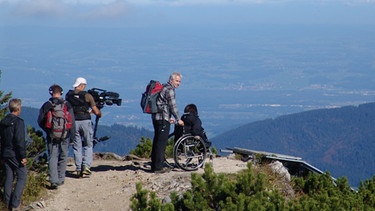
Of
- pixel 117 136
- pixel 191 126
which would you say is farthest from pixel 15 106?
pixel 117 136

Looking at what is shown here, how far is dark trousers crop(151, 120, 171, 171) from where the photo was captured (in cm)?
1488

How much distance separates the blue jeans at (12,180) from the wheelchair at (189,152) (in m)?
3.35

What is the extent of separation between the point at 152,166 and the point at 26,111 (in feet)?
354

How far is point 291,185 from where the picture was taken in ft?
49.0

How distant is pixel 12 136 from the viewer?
496 inches

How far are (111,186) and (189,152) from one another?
5.59 feet

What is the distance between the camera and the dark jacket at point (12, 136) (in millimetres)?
12522

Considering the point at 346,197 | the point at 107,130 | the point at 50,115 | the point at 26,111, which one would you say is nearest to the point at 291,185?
the point at 346,197

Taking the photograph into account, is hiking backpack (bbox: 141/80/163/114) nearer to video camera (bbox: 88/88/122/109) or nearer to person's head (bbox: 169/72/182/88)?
person's head (bbox: 169/72/182/88)

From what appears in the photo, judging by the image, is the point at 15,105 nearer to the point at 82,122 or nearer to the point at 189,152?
the point at 82,122

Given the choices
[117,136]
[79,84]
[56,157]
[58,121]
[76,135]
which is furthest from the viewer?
[117,136]

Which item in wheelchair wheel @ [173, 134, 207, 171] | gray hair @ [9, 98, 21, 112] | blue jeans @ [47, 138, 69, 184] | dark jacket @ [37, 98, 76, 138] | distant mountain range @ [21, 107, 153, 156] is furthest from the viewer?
distant mountain range @ [21, 107, 153, 156]


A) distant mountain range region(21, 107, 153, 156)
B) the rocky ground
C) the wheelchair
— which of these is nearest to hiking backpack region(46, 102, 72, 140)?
the rocky ground

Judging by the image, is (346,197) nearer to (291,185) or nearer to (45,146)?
(291,185)
